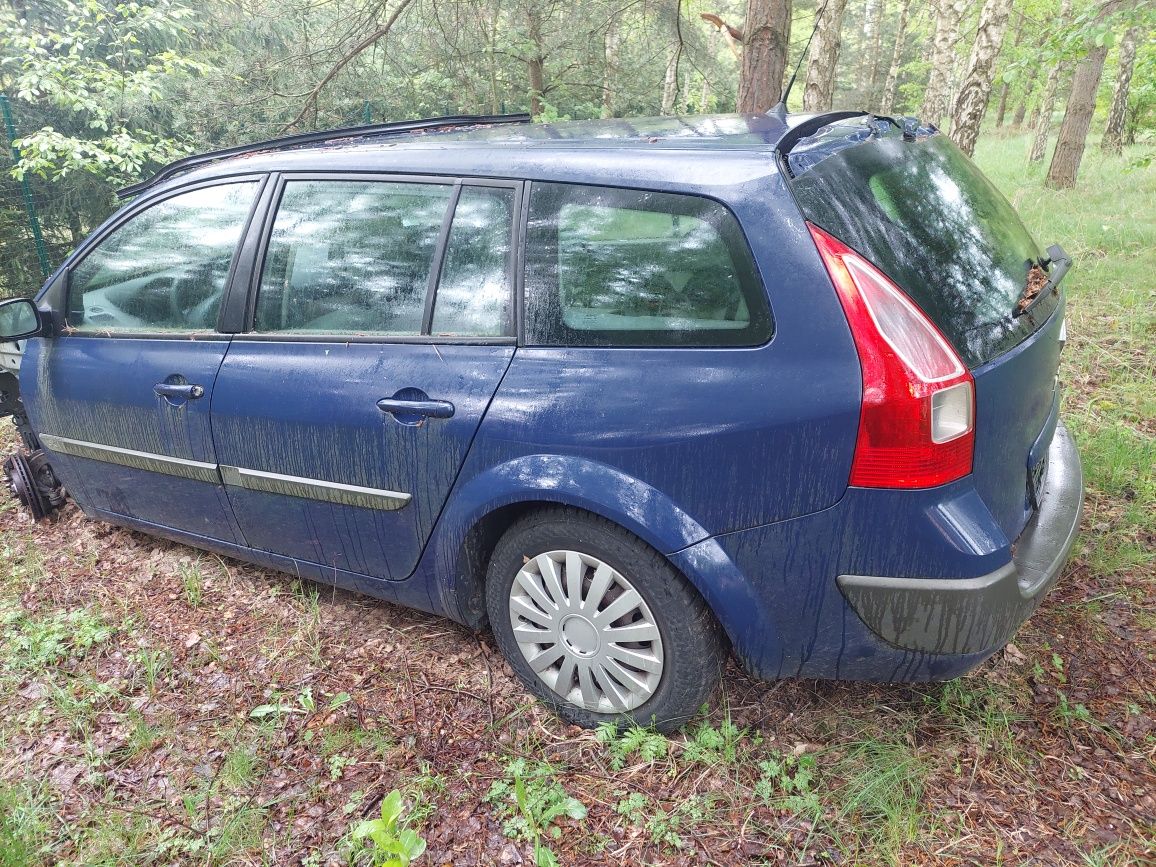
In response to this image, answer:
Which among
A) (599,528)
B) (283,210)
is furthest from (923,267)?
(283,210)

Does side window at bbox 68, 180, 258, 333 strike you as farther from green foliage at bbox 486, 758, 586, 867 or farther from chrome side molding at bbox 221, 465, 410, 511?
green foliage at bbox 486, 758, 586, 867

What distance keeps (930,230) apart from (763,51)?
4.18 metres

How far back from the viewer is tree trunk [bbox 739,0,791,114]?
5.52m

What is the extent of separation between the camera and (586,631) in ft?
7.39

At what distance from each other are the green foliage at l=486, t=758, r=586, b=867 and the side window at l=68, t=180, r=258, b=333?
191 centimetres

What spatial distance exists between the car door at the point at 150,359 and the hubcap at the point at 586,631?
4.49ft

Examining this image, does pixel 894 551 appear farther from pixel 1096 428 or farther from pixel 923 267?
pixel 1096 428

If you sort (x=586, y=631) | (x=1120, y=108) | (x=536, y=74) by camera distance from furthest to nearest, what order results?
(x=1120, y=108), (x=536, y=74), (x=586, y=631)

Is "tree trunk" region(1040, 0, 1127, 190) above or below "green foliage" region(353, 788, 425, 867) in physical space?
above

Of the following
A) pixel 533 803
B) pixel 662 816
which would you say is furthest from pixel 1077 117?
pixel 533 803

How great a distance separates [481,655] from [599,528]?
3.02 ft

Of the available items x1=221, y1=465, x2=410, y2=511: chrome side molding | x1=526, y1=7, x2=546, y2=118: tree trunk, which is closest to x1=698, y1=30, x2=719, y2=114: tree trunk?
x1=526, y1=7, x2=546, y2=118: tree trunk

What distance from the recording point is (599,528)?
83.9 inches

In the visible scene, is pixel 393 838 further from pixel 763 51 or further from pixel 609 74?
pixel 609 74
